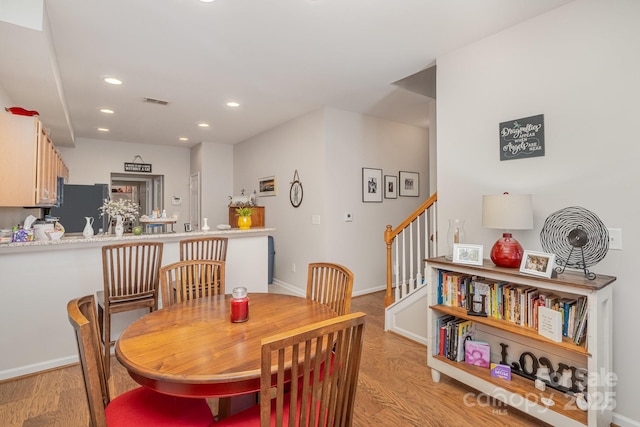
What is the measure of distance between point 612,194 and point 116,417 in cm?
283

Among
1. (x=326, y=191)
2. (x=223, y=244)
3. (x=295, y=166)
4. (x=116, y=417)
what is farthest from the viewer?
(x=295, y=166)

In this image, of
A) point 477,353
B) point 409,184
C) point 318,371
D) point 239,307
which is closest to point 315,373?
point 318,371

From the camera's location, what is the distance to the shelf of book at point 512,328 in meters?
1.76

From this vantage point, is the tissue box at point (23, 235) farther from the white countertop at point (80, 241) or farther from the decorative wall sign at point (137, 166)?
the decorative wall sign at point (137, 166)

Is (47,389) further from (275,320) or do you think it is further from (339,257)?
(339,257)

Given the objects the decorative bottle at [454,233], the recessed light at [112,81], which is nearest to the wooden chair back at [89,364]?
the decorative bottle at [454,233]

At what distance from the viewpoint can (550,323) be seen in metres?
1.86

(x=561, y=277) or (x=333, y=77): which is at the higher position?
(x=333, y=77)

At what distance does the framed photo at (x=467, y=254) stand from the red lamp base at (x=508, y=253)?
0.11 metres

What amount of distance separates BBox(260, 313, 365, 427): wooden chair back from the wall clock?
11.9 ft

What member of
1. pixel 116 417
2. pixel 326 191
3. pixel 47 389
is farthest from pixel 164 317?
pixel 326 191

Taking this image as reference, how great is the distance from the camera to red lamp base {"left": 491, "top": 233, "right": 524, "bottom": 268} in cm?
207

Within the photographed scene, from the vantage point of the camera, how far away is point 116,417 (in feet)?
4.10

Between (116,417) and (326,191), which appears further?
(326,191)
